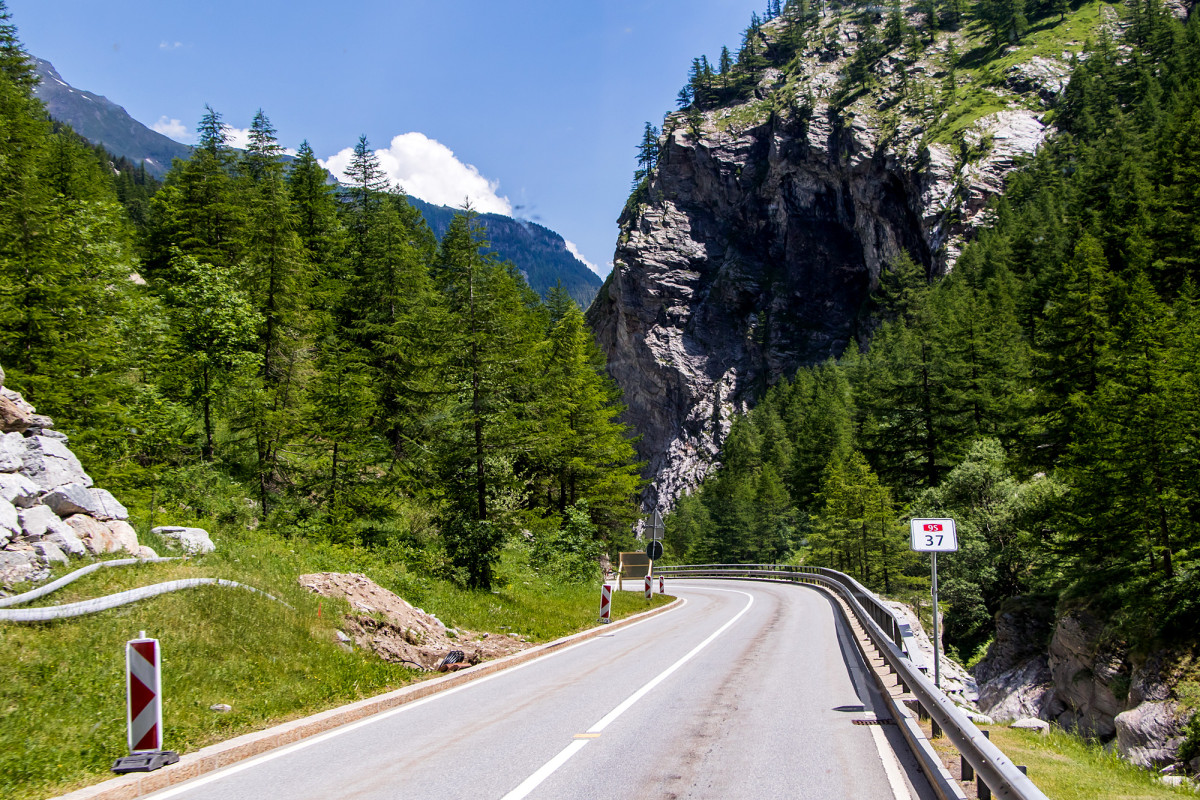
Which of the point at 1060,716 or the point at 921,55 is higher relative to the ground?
the point at 921,55

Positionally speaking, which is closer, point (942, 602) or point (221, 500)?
point (221, 500)

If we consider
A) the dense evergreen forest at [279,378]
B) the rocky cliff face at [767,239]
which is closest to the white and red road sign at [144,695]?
the dense evergreen forest at [279,378]

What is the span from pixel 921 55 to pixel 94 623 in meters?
162

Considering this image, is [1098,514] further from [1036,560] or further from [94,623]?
[94,623]

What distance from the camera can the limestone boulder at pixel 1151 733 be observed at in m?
15.3

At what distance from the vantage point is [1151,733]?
16.0 meters

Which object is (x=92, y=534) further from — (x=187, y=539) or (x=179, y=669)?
(x=179, y=669)

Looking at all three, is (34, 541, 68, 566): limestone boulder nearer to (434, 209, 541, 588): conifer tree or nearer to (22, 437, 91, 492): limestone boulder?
(22, 437, 91, 492): limestone boulder

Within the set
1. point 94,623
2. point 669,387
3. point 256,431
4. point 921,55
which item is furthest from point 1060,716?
point 921,55

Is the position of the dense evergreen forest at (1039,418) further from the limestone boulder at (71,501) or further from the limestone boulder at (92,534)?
the limestone boulder at (71,501)

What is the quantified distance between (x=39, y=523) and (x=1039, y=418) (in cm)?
3833

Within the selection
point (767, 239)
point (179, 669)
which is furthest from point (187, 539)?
point (767, 239)

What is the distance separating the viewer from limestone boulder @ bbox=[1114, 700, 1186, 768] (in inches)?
602

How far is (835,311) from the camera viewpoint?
Answer: 11500 centimetres
